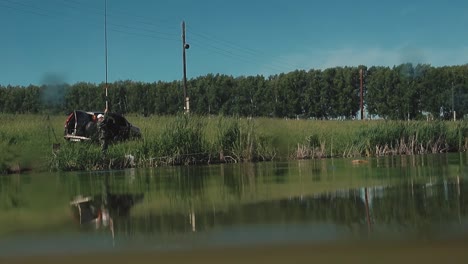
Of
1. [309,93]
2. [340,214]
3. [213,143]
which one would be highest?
[309,93]

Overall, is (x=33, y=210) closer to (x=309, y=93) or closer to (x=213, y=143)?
(x=213, y=143)

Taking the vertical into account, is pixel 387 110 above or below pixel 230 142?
above

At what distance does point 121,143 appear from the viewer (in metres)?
13.9

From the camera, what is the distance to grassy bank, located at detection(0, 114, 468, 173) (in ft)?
41.8

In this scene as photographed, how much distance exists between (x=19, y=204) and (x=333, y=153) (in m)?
13.6

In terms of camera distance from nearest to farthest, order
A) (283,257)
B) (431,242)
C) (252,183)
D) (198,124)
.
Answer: (283,257), (431,242), (252,183), (198,124)

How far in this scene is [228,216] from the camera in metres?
4.35

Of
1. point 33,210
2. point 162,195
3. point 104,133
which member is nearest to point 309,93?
point 104,133

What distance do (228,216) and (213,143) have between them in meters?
10.4

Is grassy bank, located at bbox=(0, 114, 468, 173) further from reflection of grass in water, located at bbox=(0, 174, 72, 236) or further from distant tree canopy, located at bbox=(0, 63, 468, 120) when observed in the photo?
distant tree canopy, located at bbox=(0, 63, 468, 120)

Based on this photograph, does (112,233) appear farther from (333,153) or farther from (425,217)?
(333,153)

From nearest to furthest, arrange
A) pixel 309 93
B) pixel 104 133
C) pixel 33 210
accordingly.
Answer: pixel 33 210 < pixel 104 133 < pixel 309 93

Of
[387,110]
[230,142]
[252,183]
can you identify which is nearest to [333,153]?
[230,142]

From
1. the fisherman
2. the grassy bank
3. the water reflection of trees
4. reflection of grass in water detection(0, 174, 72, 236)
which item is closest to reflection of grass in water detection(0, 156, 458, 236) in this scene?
reflection of grass in water detection(0, 174, 72, 236)
